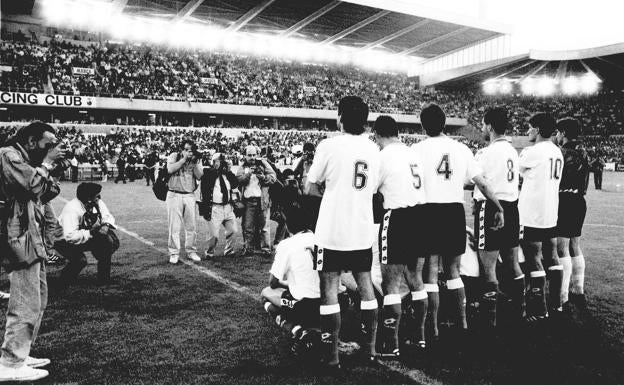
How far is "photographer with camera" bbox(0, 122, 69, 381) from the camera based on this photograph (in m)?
3.63

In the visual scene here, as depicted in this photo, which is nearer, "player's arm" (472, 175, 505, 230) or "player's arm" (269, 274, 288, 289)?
"player's arm" (269, 274, 288, 289)

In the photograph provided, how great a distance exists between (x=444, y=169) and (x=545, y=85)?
6446 centimetres

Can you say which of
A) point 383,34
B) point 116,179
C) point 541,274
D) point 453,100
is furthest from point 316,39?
point 541,274

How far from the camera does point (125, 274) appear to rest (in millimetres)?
7285

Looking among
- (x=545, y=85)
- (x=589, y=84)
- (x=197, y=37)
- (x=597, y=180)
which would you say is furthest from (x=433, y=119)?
(x=545, y=85)

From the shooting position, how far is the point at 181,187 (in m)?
7.86

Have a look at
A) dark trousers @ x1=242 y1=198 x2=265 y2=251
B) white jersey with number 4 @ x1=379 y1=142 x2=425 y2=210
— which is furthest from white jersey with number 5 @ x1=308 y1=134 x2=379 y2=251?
dark trousers @ x1=242 y1=198 x2=265 y2=251

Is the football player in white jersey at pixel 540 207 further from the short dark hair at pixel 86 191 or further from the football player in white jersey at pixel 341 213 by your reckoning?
the short dark hair at pixel 86 191

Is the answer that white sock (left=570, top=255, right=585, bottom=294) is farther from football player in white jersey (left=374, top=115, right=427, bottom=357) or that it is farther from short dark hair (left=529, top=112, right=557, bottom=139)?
football player in white jersey (left=374, top=115, right=427, bottom=357)

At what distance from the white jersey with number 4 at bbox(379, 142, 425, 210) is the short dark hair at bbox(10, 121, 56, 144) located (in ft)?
8.75

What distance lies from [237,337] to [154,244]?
5.50m

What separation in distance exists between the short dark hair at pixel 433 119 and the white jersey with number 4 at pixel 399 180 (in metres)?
0.41

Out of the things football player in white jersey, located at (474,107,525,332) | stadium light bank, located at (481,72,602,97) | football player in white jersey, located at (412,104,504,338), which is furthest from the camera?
stadium light bank, located at (481,72,602,97)

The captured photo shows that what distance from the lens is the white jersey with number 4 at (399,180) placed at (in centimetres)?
433
